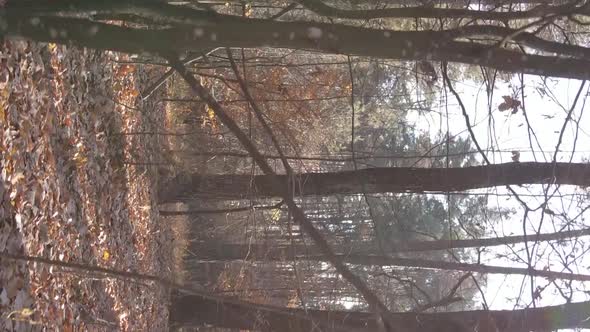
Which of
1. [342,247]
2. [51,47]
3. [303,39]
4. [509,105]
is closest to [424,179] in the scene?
[509,105]

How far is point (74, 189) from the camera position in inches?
208

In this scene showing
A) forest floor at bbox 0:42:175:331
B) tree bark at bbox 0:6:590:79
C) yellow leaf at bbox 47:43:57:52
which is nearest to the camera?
tree bark at bbox 0:6:590:79

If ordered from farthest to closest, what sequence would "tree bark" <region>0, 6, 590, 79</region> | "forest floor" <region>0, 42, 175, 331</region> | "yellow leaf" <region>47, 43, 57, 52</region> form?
"yellow leaf" <region>47, 43, 57, 52</region> → "forest floor" <region>0, 42, 175, 331</region> → "tree bark" <region>0, 6, 590, 79</region>

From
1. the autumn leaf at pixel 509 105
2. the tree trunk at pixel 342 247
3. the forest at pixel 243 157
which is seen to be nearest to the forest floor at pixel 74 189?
the forest at pixel 243 157

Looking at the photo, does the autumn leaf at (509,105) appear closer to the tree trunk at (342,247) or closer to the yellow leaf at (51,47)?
the tree trunk at (342,247)

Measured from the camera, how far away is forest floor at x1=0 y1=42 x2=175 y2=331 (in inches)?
159

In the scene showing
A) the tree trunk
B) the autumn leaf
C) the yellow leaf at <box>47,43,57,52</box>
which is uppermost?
the yellow leaf at <box>47,43,57,52</box>

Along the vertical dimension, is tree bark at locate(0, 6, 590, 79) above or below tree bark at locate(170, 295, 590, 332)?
above

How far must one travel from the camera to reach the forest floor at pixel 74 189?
4051mm

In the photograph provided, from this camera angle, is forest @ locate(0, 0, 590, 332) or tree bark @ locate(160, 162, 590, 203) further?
tree bark @ locate(160, 162, 590, 203)

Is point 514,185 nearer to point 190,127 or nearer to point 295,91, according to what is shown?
point 295,91

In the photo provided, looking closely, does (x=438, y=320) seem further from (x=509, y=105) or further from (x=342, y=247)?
(x=509, y=105)

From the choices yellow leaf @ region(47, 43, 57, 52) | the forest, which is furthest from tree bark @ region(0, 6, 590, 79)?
yellow leaf @ region(47, 43, 57, 52)

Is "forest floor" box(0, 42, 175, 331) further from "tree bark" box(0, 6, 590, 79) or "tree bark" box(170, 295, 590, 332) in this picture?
"tree bark" box(170, 295, 590, 332)
